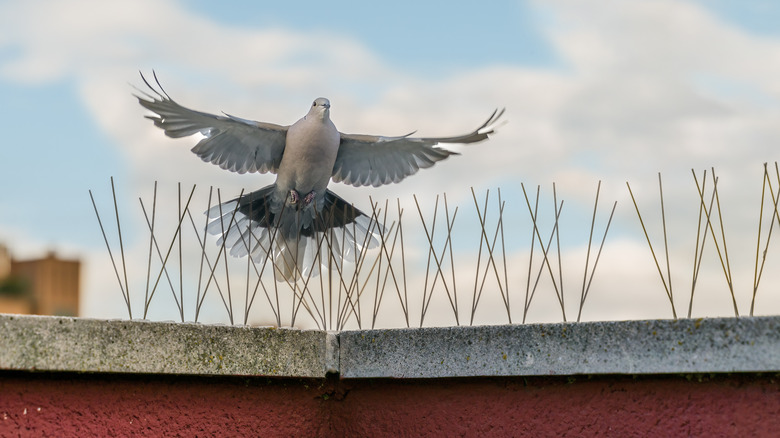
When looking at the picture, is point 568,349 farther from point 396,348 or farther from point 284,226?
point 284,226

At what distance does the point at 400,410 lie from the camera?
111 inches

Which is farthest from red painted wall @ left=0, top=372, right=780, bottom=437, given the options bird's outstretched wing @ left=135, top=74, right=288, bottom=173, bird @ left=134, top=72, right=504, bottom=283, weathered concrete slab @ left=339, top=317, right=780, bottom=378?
bird's outstretched wing @ left=135, top=74, right=288, bottom=173

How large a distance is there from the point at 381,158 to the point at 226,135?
101 cm

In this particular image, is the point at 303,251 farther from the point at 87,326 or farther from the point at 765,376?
the point at 765,376

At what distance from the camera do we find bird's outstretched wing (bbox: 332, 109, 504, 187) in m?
5.28

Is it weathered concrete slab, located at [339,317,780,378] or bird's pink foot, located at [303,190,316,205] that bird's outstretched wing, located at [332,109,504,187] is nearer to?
bird's pink foot, located at [303,190,316,205]

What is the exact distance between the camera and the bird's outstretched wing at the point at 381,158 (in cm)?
528

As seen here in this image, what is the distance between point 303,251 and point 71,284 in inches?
225

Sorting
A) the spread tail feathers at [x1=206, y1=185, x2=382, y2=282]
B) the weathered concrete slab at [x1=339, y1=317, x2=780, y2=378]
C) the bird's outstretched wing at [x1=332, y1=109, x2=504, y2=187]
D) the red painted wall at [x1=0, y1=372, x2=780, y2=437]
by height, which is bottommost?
the red painted wall at [x1=0, y1=372, x2=780, y2=437]

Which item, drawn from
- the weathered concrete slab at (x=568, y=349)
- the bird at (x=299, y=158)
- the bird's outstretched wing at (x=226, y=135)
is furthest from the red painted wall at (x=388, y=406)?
the bird's outstretched wing at (x=226, y=135)

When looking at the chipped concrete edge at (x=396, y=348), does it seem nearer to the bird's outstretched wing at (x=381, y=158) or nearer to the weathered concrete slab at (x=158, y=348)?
the weathered concrete slab at (x=158, y=348)

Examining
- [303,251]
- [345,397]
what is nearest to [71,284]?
[303,251]

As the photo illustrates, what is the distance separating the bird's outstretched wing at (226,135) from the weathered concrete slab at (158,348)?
2312mm

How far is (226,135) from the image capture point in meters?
5.21
